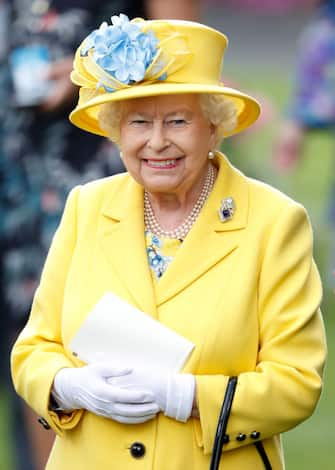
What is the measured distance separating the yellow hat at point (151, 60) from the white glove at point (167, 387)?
0.73 m

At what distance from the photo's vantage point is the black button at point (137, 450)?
3.97 metres

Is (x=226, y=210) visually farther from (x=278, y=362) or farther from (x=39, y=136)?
(x=39, y=136)

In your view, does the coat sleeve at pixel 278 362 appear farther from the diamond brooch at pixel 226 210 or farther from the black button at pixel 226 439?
Result: the diamond brooch at pixel 226 210

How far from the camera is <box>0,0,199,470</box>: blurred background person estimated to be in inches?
239

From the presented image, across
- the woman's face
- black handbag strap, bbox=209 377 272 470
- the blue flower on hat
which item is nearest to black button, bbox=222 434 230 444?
black handbag strap, bbox=209 377 272 470

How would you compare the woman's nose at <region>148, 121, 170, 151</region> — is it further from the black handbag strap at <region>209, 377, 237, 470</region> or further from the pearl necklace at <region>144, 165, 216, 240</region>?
the black handbag strap at <region>209, 377, 237, 470</region>

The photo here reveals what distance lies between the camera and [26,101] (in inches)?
248

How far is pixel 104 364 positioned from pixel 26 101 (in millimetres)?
2558

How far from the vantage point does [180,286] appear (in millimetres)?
3992

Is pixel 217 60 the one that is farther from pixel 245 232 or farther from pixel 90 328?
pixel 90 328

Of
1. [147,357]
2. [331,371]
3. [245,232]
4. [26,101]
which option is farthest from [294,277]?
[331,371]

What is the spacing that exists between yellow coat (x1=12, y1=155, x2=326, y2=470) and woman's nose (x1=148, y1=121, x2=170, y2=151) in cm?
27

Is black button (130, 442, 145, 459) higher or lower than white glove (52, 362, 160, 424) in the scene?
lower

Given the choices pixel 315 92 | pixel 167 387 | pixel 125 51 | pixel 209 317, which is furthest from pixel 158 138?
pixel 315 92
